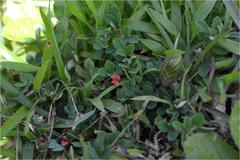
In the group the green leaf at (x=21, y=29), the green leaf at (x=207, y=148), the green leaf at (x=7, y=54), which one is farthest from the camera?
the green leaf at (x=21, y=29)

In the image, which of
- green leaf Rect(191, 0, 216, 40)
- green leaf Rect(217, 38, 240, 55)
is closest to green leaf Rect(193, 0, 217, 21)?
green leaf Rect(191, 0, 216, 40)

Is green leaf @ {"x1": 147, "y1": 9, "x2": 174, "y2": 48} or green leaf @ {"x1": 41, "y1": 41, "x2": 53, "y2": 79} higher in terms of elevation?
green leaf @ {"x1": 147, "y1": 9, "x2": 174, "y2": 48}

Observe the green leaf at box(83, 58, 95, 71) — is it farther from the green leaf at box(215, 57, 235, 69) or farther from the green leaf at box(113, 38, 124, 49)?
the green leaf at box(215, 57, 235, 69)

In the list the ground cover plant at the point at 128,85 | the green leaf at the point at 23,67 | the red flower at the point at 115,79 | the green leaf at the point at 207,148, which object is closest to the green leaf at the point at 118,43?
the ground cover plant at the point at 128,85

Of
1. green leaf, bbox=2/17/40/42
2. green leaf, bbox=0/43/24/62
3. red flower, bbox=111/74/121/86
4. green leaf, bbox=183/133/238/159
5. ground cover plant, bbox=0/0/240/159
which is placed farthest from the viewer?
green leaf, bbox=2/17/40/42

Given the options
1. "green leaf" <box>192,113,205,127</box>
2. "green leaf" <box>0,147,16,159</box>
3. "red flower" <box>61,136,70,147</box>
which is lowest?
"green leaf" <box>0,147,16,159</box>

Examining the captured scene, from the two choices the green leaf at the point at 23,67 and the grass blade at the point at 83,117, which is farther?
the green leaf at the point at 23,67

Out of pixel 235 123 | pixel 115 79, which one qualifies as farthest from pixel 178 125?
pixel 115 79

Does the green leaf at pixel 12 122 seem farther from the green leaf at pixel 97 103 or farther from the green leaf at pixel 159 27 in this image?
the green leaf at pixel 159 27
